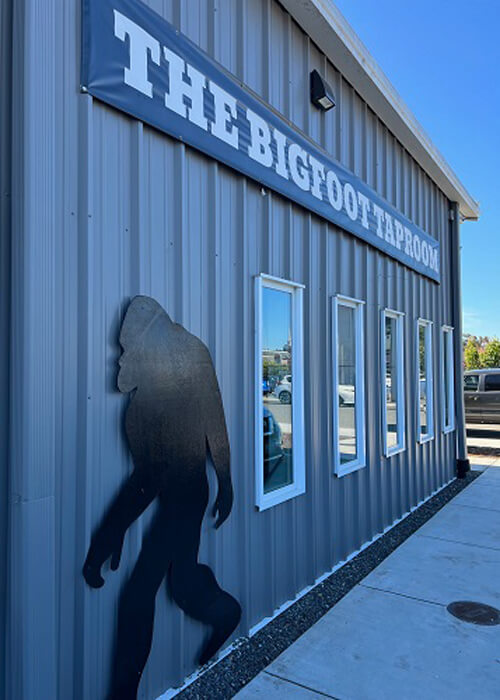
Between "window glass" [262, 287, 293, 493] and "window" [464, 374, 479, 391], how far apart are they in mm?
12123

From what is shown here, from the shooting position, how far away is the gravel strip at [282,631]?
2861 mm

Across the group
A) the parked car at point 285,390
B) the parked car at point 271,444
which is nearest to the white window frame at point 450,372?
the parked car at point 285,390

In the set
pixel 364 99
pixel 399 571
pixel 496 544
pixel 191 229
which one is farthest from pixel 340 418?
pixel 364 99

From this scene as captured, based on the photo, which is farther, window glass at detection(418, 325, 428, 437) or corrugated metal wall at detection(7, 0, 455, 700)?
window glass at detection(418, 325, 428, 437)

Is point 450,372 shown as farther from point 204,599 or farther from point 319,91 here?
point 204,599

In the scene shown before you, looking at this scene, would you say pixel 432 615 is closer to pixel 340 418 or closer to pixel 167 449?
pixel 340 418

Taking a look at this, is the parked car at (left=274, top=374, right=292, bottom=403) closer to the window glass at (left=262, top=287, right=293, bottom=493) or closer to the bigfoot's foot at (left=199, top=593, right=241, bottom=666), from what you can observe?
the window glass at (left=262, top=287, right=293, bottom=493)

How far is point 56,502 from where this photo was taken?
2238 mm

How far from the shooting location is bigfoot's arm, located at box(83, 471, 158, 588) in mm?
2391

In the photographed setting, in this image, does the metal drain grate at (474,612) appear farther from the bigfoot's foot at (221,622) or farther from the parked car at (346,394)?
the parked car at (346,394)

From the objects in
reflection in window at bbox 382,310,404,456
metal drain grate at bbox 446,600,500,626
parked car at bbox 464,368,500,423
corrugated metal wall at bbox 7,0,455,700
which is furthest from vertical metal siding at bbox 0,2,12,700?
parked car at bbox 464,368,500,423

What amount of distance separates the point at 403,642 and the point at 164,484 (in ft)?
6.64

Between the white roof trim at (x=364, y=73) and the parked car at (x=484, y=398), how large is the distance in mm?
8135

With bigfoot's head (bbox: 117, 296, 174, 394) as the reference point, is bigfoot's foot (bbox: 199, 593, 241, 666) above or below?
below
